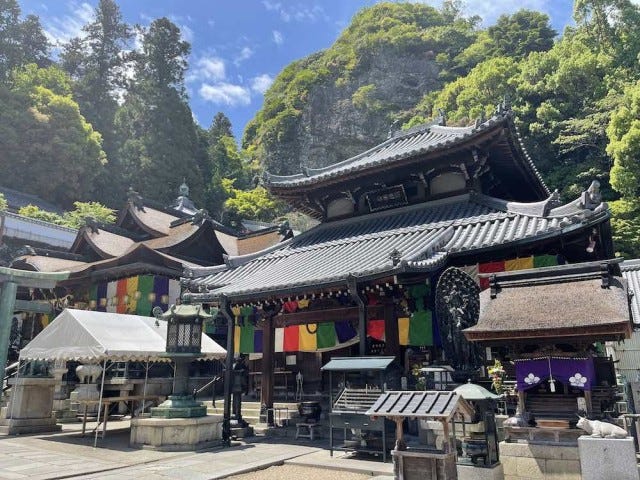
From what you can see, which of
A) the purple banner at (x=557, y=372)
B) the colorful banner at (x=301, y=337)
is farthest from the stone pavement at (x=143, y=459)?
the purple banner at (x=557, y=372)

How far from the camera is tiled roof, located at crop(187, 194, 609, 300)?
1151 centimetres

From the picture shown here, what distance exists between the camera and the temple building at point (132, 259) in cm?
2295

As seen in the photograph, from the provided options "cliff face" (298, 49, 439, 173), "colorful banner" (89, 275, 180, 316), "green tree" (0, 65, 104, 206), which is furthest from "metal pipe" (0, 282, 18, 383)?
"cliff face" (298, 49, 439, 173)

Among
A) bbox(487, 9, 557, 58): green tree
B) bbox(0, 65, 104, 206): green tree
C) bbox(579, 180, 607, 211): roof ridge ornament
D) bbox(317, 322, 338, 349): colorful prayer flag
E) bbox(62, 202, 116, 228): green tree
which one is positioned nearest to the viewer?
bbox(579, 180, 607, 211): roof ridge ornament

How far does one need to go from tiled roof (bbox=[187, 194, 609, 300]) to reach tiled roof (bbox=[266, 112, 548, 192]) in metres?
2.14

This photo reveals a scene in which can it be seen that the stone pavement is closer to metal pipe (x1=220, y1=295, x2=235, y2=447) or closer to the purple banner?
metal pipe (x1=220, y1=295, x2=235, y2=447)

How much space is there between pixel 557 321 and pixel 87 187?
51.5m

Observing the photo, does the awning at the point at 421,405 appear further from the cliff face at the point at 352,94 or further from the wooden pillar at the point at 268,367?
the cliff face at the point at 352,94

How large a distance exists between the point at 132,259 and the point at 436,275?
16184mm

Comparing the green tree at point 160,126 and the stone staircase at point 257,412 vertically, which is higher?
the green tree at point 160,126

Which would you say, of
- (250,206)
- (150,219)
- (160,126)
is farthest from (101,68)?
(150,219)

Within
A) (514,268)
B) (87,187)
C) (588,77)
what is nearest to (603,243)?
(514,268)

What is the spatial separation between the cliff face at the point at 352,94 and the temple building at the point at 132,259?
3724 cm

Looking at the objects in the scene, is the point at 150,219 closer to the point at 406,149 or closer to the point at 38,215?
the point at 38,215
